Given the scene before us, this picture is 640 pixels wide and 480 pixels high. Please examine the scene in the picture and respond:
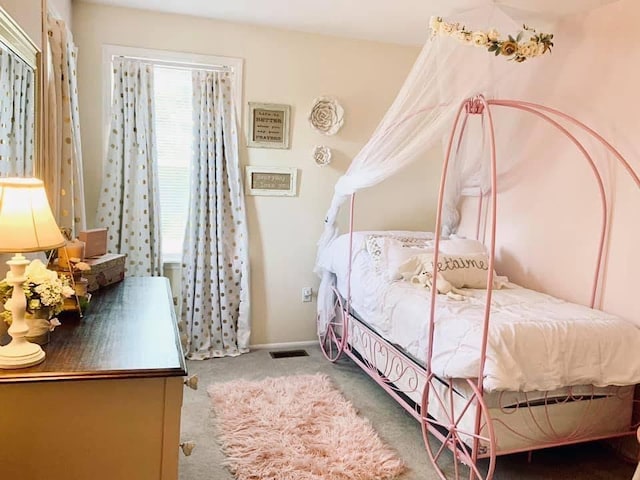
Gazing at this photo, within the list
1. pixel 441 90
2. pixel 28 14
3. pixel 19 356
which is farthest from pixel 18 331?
pixel 441 90

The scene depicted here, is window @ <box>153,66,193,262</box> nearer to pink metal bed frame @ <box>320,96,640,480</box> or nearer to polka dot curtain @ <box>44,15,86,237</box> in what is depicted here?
polka dot curtain @ <box>44,15,86,237</box>

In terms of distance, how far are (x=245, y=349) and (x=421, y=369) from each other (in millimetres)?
1774

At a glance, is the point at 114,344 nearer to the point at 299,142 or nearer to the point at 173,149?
the point at 173,149

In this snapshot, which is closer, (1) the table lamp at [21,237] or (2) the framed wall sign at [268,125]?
(1) the table lamp at [21,237]

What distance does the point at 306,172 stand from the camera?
404cm

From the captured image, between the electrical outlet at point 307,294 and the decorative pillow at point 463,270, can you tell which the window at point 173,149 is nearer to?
the electrical outlet at point 307,294

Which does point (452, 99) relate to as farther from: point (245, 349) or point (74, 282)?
point (245, 349)

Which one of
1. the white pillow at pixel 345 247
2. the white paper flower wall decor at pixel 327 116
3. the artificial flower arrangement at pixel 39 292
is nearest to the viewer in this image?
the artificial flower arrangement at pixel 39 292

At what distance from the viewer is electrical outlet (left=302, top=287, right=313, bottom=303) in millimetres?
4160

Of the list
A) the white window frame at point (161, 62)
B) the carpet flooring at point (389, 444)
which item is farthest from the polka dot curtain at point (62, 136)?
the carpet flooring at point (389, 444)

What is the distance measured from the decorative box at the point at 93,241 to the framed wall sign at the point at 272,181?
1489 mm

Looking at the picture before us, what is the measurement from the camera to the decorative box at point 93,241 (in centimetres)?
244

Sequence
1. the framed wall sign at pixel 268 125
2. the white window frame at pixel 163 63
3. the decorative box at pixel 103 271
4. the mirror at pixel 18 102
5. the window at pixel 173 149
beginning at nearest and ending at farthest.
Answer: the mirror at pixel 18 102, the decorative box at pixel 103 271, the white window frame at pixel 163 63, the window at pixel 173 149, the framed wall sign at pixel 268 125

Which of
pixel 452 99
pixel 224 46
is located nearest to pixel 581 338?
pixel 452 99
